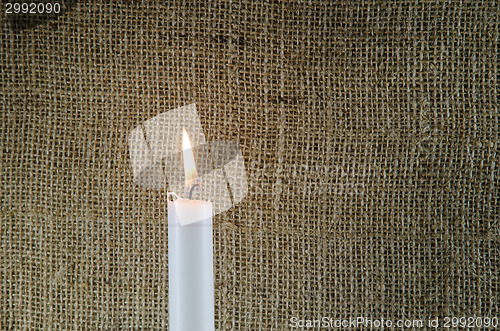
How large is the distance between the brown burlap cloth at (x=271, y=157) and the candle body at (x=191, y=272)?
0.58ft

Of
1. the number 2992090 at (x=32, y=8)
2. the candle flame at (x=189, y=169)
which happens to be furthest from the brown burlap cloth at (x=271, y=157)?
the candle flame at (x=189, y=169)

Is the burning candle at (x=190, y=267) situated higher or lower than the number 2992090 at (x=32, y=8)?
lower

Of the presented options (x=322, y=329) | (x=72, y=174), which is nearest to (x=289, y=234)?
(x=322, y=329)

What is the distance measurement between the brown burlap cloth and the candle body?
178 mm

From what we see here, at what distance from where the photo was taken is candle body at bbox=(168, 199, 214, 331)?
271 mm

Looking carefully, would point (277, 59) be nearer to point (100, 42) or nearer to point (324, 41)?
point (324, 41)

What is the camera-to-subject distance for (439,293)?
0.44m

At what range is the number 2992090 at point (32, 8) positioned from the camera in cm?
45

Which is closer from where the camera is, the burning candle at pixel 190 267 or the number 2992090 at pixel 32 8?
the burning candle at pixel 190 267

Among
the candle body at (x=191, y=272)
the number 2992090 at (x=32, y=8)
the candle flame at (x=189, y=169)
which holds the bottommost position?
the candle body at (x=191, y=272)

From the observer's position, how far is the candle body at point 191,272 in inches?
10.6

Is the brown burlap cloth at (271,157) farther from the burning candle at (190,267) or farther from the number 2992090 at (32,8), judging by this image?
the burning candle at (190,267)

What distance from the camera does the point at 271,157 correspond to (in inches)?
17.6

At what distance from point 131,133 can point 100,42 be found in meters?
0.09
